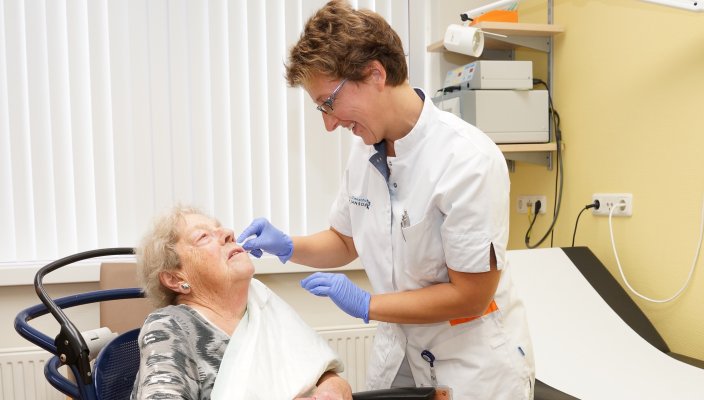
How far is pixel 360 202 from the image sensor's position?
1.54 metres

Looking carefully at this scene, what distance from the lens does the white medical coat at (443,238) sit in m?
1.30

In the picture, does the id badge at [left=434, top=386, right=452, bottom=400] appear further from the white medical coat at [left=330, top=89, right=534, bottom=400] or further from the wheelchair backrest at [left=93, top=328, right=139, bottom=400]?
the wheelchair backrest at [left=93, top=328, right=139, bottom=400]

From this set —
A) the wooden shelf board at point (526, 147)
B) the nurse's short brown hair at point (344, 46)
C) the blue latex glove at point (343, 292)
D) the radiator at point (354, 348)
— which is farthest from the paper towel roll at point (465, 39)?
the blue latex glove at point (343, 292)

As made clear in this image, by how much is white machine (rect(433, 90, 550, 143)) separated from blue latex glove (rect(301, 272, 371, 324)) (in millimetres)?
1356

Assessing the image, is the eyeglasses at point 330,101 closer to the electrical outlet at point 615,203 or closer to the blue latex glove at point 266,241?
the blue latex glove at point 266,241

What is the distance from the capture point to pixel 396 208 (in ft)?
4.72

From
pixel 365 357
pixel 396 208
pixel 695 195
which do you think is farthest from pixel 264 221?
pixel 695 195

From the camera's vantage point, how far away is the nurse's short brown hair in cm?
127

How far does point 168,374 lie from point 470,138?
81 centimetres

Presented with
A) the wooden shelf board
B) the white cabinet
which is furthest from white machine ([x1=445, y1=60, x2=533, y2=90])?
the wooden shelf board

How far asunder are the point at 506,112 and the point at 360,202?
4.23 feet

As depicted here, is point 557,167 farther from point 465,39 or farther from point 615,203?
point 465,39

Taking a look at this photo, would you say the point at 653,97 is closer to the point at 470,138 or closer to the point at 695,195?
the point at 695,195

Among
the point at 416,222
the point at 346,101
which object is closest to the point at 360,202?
the point at 416,222
